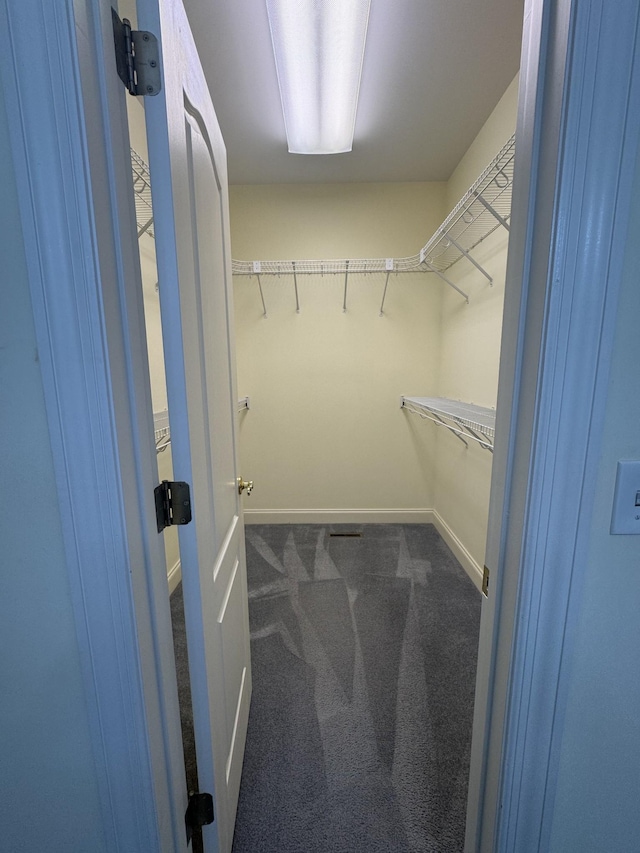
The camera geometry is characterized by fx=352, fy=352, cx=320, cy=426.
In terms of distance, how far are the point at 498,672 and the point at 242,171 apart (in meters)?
2.94

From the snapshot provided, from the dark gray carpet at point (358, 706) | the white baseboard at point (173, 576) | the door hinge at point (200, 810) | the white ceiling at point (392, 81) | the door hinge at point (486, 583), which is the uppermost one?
the white ceiling at point (392, 81)

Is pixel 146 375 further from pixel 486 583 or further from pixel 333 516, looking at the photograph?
pixel 333 516

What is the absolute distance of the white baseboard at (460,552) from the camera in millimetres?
2129

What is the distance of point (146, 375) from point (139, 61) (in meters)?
0.52

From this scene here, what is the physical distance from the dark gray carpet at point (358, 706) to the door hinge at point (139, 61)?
180 cm

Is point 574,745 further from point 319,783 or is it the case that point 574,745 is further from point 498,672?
point 319,783

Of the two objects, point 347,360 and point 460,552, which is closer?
point 460,552

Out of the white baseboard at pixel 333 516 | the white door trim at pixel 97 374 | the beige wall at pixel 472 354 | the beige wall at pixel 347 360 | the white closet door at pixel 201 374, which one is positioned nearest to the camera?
the white door trim at pixel 97 374

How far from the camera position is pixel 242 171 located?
2.40 m

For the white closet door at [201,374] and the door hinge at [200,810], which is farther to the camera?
the door hinge at [200,810]

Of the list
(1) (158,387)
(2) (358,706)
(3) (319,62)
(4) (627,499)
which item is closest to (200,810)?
(2) (358,706)

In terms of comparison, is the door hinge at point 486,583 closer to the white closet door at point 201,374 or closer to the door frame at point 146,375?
the door frame at point 146,375

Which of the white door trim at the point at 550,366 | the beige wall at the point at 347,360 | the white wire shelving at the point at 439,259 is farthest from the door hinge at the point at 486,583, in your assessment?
the beige wall at the point at 347,360

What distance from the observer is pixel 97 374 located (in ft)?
1.74
